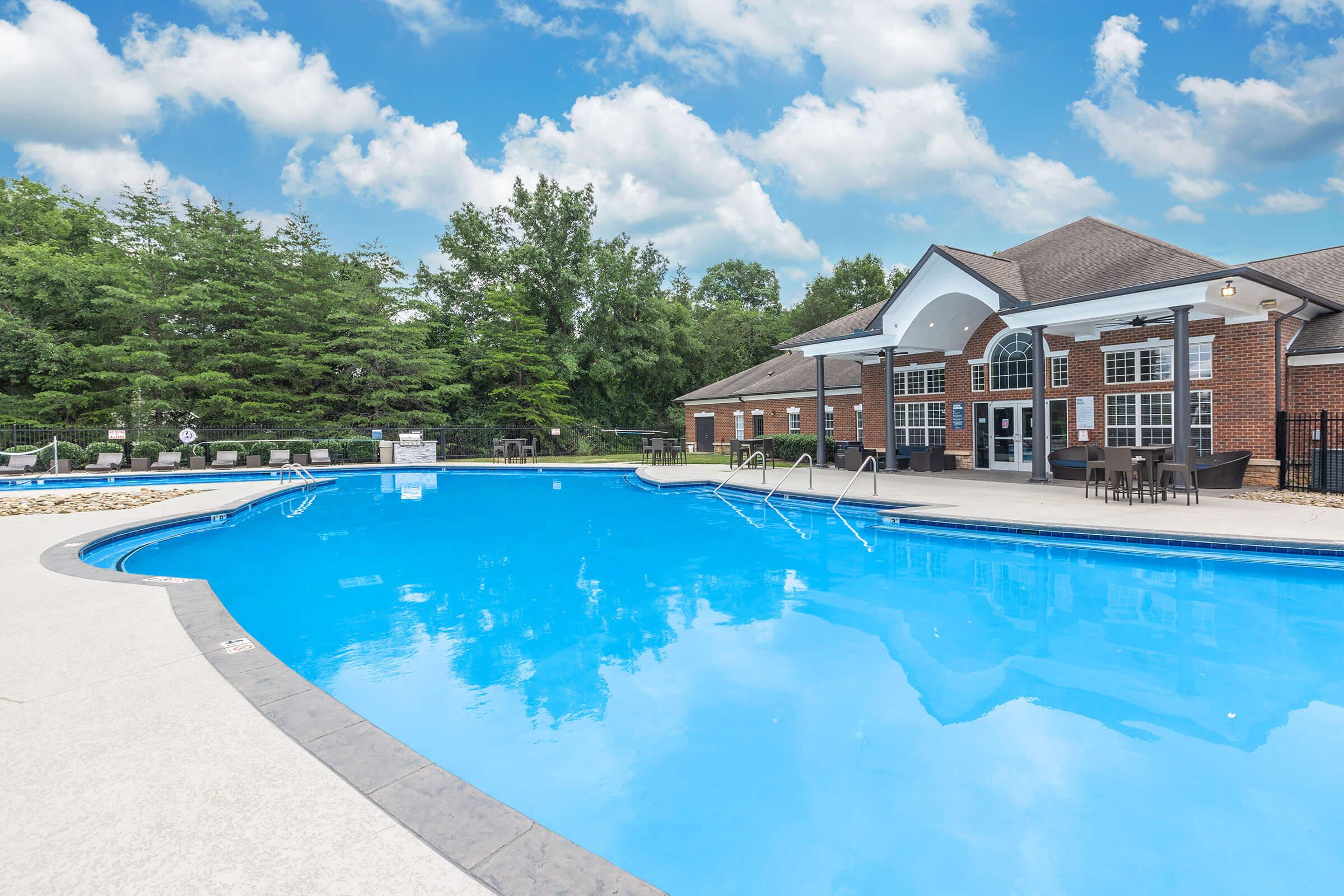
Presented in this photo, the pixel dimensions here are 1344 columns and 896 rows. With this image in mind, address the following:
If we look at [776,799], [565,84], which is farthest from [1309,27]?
[776,799]

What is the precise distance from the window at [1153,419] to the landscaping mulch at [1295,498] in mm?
1920

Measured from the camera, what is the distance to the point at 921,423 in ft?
64.1

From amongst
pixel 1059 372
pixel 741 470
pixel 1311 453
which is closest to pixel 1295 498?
pixel 1311 453

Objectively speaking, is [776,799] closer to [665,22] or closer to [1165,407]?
[1165,407]

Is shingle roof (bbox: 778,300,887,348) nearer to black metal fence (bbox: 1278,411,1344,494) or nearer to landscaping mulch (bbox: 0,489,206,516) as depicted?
black metal fence (bbox: 1278,411,1344,494)

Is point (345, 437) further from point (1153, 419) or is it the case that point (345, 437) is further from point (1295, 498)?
point (1295, 498)

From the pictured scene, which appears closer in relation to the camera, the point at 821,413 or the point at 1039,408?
the point at 1039,408

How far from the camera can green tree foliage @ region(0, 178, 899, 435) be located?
77.0 ft

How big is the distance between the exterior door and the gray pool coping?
2637 centimetres

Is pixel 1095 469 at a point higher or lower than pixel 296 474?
higher

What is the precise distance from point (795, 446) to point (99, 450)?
2303 centimetres

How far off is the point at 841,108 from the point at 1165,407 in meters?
16.2

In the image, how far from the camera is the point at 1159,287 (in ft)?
38.4

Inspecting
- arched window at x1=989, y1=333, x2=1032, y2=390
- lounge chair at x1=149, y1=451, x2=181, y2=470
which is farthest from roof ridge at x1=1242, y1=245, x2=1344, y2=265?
lounge chair at x1=149, y1=451, x2=181, y2=470
